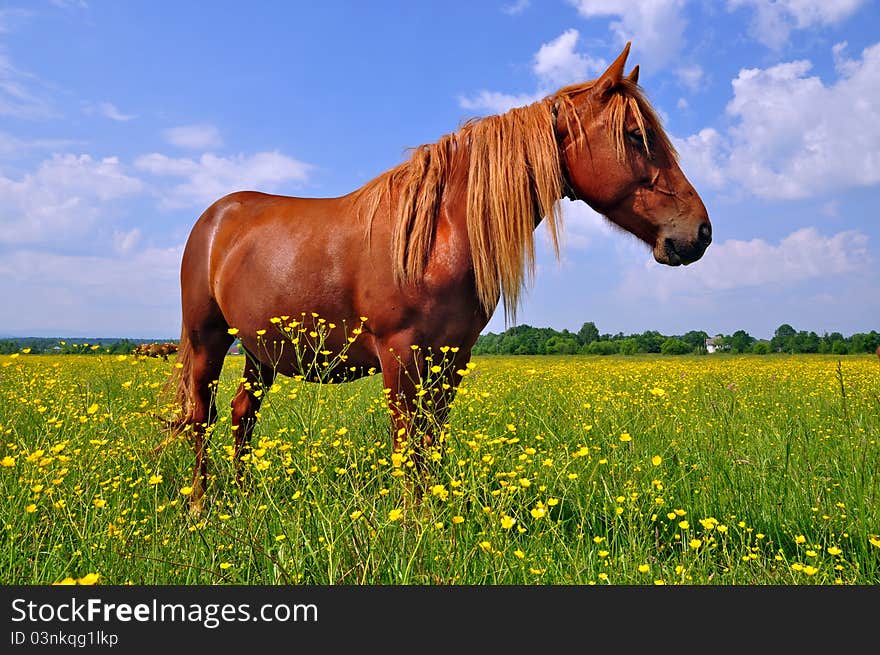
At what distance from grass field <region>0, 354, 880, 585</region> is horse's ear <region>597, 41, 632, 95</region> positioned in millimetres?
1718

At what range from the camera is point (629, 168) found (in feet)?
9.12

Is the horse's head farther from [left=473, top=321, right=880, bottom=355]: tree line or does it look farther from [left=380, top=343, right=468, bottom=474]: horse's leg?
[left=473, top=321, right=880, bottom=355]: tree line

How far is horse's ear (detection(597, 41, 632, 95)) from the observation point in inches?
111

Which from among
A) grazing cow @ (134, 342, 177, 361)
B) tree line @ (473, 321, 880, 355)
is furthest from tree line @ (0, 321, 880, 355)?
grazing cow @ (134, 342, 177, 361)

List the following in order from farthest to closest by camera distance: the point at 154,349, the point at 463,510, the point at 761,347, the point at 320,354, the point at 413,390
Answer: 1. the point at 761,347
2. the point at 154,349
3. the point at 320,354
4. the point at 413,390
5. the point at 463,510

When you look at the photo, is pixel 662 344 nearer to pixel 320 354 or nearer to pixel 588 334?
pixel 588 334

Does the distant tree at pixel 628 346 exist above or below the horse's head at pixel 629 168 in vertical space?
below

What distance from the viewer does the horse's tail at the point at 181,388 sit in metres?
3.69

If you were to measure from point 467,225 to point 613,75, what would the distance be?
41.6 inches

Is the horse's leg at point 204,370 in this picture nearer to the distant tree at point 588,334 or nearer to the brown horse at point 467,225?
the brown horse at point 467,225

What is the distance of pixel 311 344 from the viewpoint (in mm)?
3047

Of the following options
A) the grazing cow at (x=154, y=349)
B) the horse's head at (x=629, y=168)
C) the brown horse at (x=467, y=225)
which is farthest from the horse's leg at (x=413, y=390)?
the grazing cow at (x=154, y=349)

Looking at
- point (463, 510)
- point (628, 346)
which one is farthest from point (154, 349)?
point (628, 346)

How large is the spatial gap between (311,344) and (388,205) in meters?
0.86
